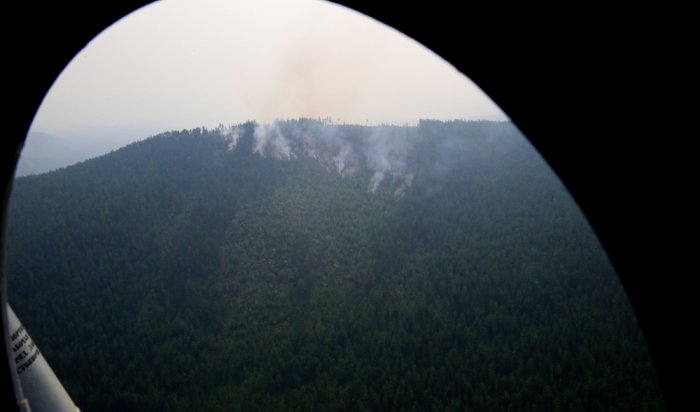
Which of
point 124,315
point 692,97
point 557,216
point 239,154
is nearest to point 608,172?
point 692,97

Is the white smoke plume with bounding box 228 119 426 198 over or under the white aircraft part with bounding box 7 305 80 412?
over

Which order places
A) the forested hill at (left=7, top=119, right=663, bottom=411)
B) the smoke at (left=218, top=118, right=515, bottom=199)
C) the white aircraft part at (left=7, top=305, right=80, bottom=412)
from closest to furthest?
the white aircraft part at (left=7, top=305, right=80, bottom=412)
the forested hill at (left=7, top=119, right=663, bottom=411)
the smoke at (left=218, top=118, right=515, bottom=199)

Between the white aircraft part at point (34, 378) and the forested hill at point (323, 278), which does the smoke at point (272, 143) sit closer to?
the forested hill at point (323, 278)

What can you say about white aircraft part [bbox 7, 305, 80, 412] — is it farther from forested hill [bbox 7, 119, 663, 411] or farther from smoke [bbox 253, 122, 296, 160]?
smoke [bbox 253, 122, 296, 160]

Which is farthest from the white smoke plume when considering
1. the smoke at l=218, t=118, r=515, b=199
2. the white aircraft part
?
the white aircraft part

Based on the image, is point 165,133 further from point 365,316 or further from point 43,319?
point 365,316

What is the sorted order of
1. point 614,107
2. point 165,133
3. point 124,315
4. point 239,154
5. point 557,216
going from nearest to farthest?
point 614,107
point 124,315
point 557,216
point 239,154
point 165,133

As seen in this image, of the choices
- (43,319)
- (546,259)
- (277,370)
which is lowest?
(277,370)

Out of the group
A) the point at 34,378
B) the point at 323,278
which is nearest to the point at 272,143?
the point at 323,278
